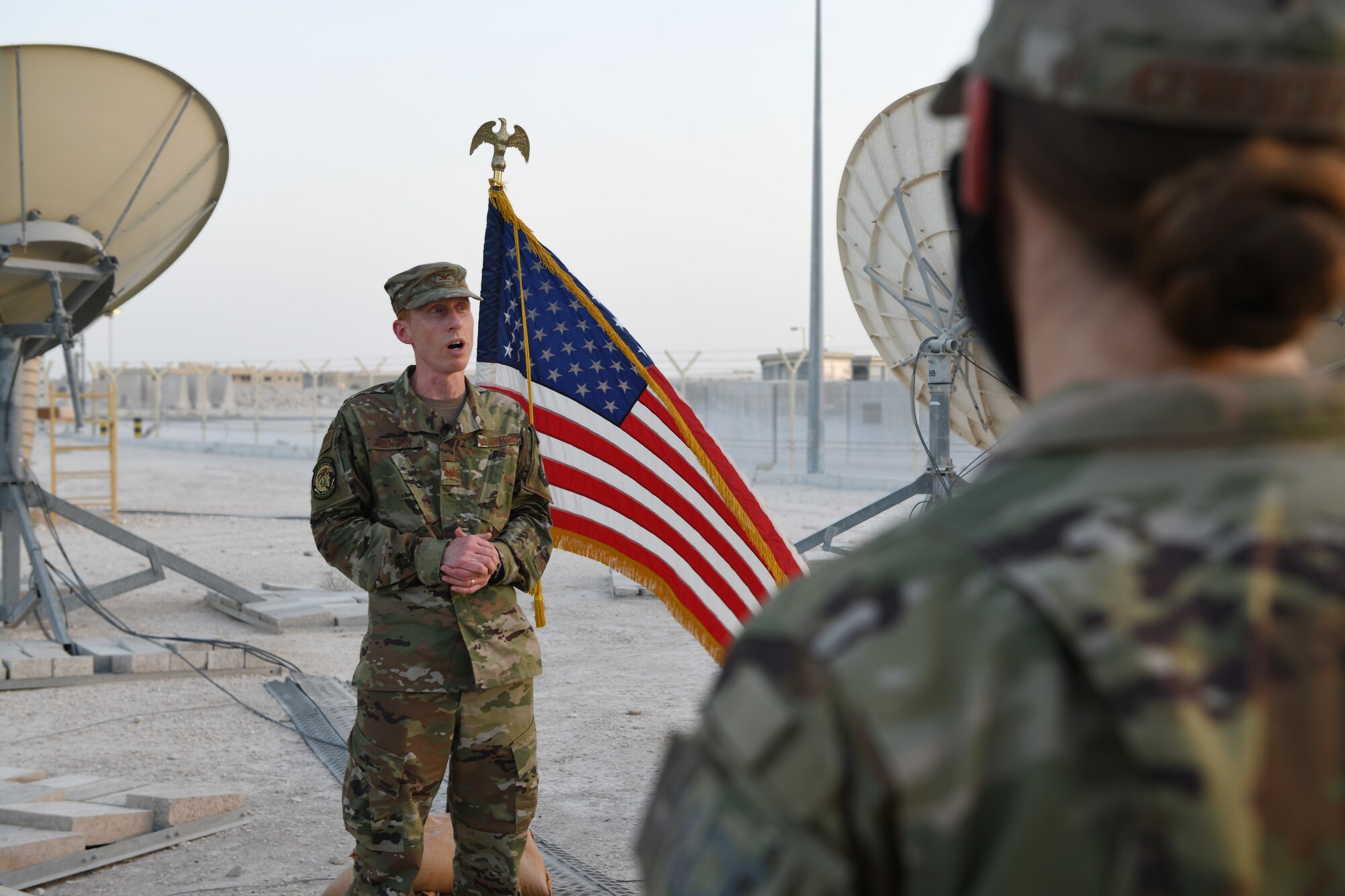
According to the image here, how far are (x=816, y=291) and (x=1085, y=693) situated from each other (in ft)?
69.7

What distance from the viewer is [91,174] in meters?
8.41

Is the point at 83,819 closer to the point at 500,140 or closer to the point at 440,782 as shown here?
the point at 440,782

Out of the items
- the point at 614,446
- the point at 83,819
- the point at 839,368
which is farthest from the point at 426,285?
the point at 839,368

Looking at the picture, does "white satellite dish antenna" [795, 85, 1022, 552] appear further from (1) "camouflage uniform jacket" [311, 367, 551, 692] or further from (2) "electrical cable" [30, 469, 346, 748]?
(1) "camouflage uniform jacket" [311, 367, 551, 692]

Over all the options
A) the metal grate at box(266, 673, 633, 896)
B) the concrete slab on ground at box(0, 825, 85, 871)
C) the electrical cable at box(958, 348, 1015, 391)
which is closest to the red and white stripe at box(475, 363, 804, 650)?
the metal grate at box(266, 673, 633, 896)

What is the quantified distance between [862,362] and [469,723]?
1281 inches

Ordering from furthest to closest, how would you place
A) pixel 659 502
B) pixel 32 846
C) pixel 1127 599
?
pixel 659 502, pixel 32 846, pixel 1127 599

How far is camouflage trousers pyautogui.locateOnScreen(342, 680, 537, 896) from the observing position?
11.3 feet

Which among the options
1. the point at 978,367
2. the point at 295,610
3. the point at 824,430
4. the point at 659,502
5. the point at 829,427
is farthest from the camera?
the point at 829,427

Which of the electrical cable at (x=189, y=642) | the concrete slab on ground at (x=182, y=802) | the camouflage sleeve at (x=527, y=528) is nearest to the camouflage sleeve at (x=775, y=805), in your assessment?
the camouflage sleeve at (x=527, y=528)

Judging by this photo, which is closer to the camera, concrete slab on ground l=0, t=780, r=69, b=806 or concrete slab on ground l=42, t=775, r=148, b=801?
concrete slab on ground l=0, t=780, r=69, b=806

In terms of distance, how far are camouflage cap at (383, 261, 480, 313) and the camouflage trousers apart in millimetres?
1308

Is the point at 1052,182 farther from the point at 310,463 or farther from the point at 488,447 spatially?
the point at 310,463

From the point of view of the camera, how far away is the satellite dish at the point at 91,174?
7891mm
